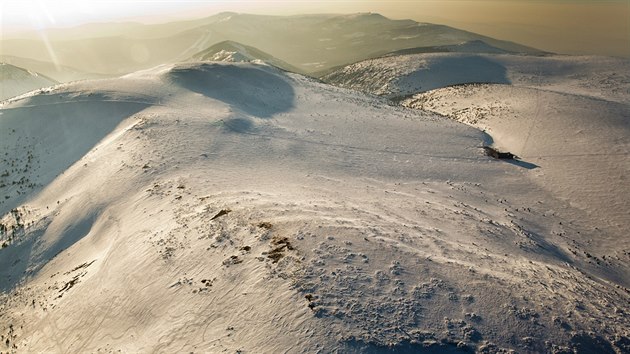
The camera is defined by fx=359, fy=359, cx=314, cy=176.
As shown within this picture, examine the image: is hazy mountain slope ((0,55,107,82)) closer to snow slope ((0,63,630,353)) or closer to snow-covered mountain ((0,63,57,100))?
snow-covered mountain ((0,63,57,100))

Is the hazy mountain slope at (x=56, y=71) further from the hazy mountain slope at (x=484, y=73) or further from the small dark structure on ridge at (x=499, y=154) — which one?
the small dark structure on ridge at (x=499, y=154)

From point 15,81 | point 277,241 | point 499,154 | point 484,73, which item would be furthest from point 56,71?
point 277,241

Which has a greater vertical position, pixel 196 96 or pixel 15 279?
pixel 196 96

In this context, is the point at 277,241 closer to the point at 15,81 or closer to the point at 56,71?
the point at 15,81

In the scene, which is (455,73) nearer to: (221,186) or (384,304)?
(221,186)

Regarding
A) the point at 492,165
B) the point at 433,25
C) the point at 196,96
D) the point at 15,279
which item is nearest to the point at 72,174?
the point at 15,279

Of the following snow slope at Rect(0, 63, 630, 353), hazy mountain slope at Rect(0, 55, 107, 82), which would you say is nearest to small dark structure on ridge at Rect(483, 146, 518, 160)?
snow slope at Rect(0, 63, 630, 353)
